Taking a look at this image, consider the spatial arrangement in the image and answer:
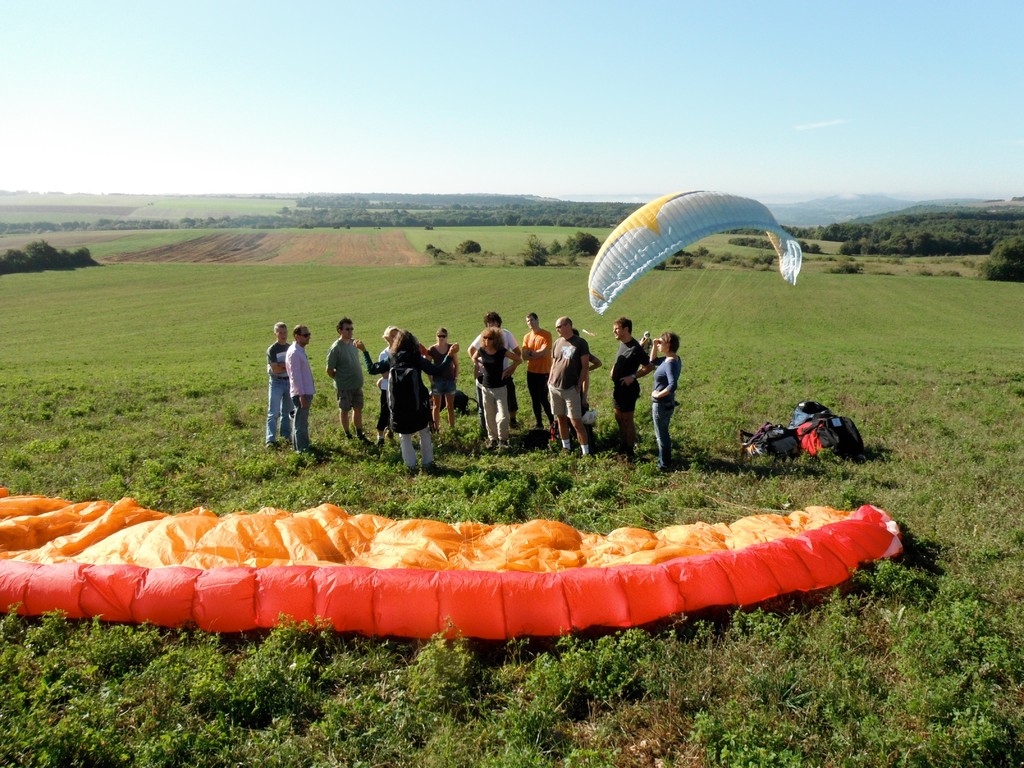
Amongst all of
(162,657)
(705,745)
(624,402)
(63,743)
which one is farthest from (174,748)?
(624,402)

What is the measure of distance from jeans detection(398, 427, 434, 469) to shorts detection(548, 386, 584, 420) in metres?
1.54

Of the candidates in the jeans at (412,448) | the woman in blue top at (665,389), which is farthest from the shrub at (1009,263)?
the jeans at (412,448)

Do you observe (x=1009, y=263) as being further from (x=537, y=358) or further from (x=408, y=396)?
(x=408, y=396)

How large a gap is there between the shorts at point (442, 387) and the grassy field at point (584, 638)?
62cm

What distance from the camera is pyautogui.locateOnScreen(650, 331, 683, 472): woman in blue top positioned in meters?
6.90

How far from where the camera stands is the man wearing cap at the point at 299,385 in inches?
303

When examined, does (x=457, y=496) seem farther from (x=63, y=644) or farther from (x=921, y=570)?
(x=921, y=570)

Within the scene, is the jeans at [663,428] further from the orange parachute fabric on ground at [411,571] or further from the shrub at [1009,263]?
the shrub at [1009,263]

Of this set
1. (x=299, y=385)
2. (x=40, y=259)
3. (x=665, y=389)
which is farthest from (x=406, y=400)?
(x=40, y=259)

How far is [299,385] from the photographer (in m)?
7.71

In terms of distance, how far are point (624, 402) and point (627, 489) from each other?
134 centimetres

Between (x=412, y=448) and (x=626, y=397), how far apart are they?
2584mm

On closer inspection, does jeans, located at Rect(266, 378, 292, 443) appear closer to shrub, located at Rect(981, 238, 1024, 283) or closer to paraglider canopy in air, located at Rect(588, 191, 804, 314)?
paraglider canopy in air, located at Rect(588, 191, 804, 314)

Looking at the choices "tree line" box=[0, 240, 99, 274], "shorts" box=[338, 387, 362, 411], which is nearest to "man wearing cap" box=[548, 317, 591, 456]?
"shorts" box=[338, 387, 362, 411]
